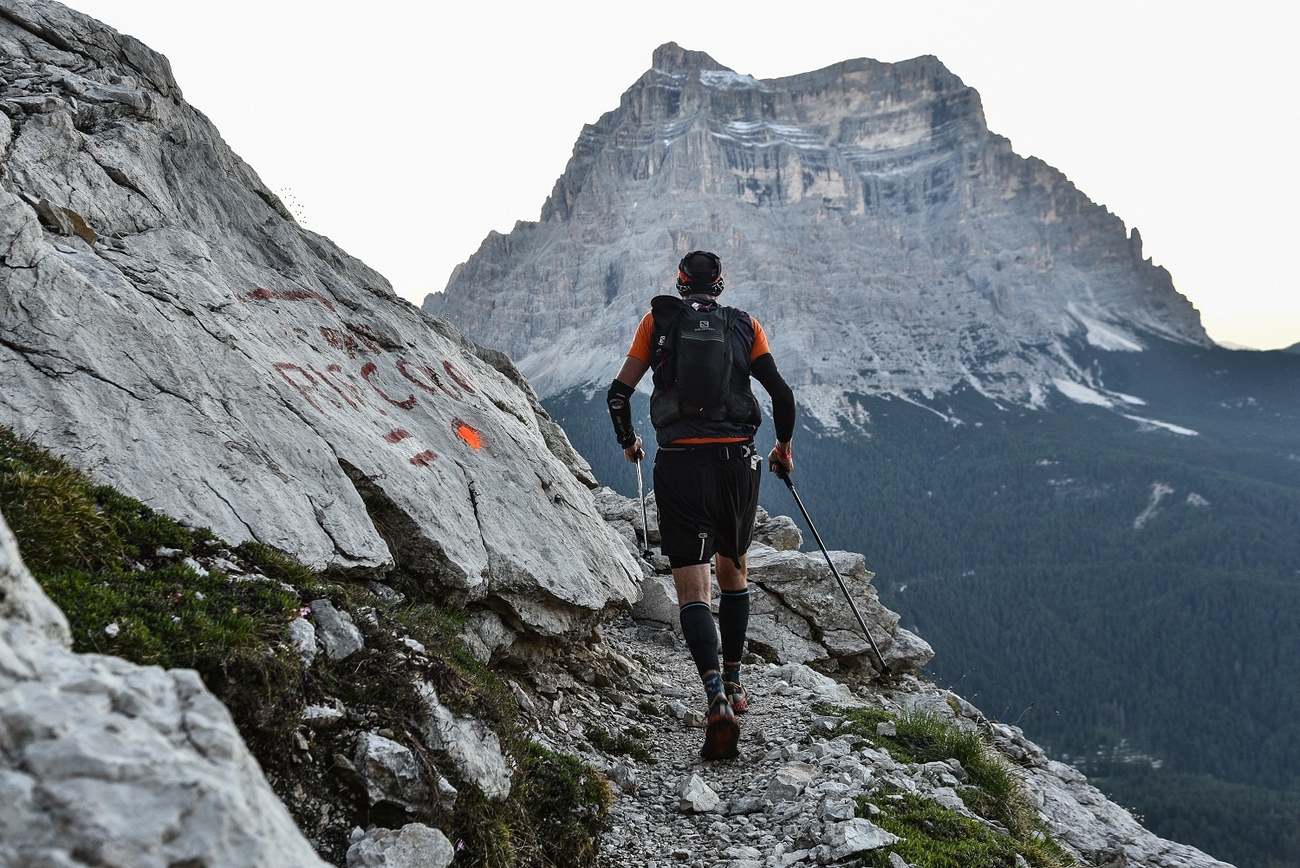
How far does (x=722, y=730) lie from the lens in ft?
23.7

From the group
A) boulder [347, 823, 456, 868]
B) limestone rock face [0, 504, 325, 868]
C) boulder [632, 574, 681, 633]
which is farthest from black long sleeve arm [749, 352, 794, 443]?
limestone rock face [0, 504, 325, 868]

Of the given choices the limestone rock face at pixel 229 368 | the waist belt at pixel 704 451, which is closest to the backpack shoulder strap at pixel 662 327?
the waist belt at pixel 704 451

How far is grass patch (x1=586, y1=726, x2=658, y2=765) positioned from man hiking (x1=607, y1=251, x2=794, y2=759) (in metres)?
0.56

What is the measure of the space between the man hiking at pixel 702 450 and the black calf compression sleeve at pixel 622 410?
4 centimetres

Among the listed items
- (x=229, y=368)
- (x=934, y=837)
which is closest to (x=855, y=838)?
(x=934, y=837)

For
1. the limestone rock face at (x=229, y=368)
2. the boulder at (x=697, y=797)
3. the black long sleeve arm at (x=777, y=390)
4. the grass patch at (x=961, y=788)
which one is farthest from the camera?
the black long sleeve arm at (x=777, y=390)

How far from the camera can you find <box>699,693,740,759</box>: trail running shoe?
716cm

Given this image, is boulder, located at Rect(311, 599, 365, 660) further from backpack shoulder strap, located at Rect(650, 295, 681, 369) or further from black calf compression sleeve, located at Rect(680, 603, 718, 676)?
backpack shoulder strap, located at Rect(650, 295, 681, 369)

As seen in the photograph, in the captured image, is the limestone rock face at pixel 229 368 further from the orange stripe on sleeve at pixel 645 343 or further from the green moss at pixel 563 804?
the orange stripe on sleeve at pixel 645 343

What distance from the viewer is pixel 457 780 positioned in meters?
4.71

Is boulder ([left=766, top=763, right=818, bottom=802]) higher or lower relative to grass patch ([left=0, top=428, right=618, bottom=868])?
lower

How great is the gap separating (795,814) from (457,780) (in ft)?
9.08

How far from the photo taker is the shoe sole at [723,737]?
7207 millimetres

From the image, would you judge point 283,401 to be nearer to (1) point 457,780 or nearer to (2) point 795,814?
(1) point 457,780
